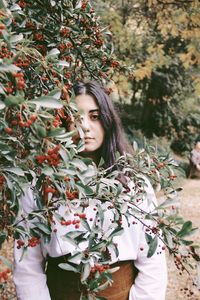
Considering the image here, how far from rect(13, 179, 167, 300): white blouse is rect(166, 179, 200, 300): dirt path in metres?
0.60

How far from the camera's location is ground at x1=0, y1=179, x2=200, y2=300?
15.0 ft

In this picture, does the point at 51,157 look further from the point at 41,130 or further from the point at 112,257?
the point at 112,257

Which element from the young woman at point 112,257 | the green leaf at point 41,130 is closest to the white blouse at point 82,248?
the young woman at point 112,257

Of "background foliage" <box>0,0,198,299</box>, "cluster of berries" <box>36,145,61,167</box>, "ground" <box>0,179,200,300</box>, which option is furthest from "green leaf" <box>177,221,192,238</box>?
"ground" <box>0,179,200,300</box>

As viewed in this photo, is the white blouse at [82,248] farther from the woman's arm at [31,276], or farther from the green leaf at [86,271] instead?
the green leaf at [86,271]

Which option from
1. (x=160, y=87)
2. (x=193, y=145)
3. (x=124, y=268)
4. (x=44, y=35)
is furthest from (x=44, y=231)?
(x=193, y=145)

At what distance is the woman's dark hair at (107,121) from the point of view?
5.78ft

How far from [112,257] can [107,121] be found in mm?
543

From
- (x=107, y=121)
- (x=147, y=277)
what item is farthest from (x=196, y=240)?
(x=107, y=121)

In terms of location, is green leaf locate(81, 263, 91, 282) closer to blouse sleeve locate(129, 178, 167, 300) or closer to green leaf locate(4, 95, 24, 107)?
green leaf locate(4, 95, 24, 107)

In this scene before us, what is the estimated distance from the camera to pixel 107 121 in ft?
5.78

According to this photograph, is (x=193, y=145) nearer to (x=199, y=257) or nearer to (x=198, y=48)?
(x=198, y=48)

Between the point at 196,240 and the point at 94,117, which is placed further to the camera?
the point at 196,240

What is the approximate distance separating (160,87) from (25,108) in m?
11.2
